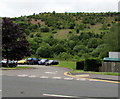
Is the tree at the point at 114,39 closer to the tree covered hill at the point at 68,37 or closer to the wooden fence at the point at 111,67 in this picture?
the tree covered hill at the point at 68,37

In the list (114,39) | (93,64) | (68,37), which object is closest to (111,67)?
(93,64)

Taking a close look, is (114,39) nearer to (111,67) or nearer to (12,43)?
(12,43)

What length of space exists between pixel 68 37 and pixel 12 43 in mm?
72274

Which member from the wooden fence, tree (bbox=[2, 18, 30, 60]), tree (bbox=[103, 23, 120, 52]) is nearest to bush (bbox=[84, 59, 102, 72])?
the wooden fence

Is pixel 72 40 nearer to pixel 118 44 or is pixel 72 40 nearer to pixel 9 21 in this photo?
pixel 118 44

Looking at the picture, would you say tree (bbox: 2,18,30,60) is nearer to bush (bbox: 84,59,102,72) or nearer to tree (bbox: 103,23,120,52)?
bush (bbox: 84,59,102,72)

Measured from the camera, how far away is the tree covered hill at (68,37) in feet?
243

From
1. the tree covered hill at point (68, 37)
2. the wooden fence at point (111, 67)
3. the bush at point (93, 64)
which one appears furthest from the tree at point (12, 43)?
the wooden fence at point (111, 67)

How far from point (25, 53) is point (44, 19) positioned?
128 meters

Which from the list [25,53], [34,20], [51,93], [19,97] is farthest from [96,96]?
[34,20]

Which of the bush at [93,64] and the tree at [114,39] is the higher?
the tree at [114,39]

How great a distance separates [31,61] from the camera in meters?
54.0

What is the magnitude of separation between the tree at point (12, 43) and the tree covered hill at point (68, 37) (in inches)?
→ 493

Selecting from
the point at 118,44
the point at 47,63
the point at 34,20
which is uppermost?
the point at 34,20
